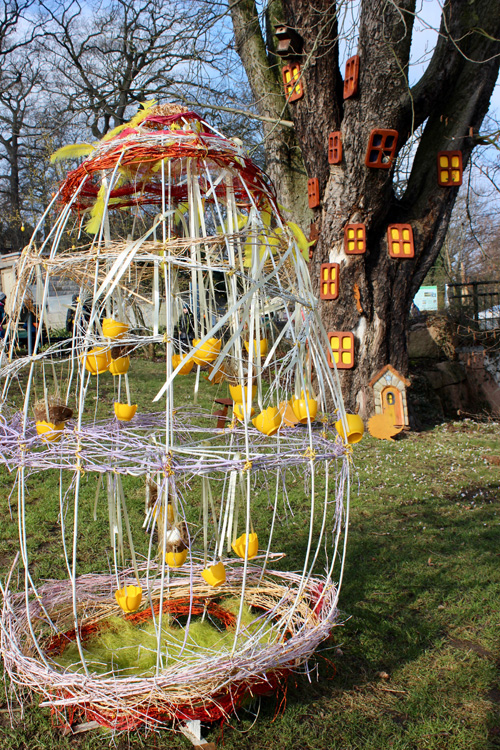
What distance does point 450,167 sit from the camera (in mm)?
5984

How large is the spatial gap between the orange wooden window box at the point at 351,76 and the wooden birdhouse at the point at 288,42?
514 millimetres

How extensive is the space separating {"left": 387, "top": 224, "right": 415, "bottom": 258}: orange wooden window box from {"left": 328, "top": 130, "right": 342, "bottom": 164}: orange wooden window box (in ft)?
2.93

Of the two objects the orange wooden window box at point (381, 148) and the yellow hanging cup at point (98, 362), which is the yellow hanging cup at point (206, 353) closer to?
the yellow hanging cup at point (98, 362)

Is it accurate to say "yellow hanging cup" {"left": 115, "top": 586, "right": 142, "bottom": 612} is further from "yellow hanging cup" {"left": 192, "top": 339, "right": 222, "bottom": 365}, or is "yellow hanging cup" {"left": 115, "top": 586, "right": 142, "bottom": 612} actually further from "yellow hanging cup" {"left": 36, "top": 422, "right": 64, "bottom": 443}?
"yellow hanging cup" {"left": 192, "top": 339, "right": 222, "bottom": 365}

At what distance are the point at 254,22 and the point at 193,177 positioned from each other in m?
5.58

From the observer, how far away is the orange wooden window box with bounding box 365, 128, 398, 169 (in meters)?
5.45

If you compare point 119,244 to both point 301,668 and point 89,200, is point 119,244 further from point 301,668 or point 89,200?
point 301,668

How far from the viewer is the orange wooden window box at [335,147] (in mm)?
5727

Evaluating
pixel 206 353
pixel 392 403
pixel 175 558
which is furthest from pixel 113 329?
pixel 392 403

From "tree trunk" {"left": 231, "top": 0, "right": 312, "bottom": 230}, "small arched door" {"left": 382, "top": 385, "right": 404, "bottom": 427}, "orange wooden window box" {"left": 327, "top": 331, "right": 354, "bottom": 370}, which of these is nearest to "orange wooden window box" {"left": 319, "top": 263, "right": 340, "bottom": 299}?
"orange wooden window box" {"left": 327, "top": 331, "right": 354, "bottom": 370}

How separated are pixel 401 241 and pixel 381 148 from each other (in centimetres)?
98

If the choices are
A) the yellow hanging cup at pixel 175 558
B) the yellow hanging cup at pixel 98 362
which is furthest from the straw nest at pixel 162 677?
the yellow hanging cup at pixel 98 362

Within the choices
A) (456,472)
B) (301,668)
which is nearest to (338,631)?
(301,668)

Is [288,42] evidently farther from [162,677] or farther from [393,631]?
[162,677]
